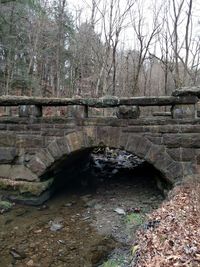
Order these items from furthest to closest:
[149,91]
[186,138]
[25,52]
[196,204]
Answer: [149,91], [25,52], [186,138], [196,204]

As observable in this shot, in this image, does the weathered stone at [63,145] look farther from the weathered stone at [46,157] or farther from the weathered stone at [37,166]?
the weathered stone at [37,166]

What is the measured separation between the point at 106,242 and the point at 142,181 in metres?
3.57

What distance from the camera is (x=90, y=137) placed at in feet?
20.7

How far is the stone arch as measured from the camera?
593 cm

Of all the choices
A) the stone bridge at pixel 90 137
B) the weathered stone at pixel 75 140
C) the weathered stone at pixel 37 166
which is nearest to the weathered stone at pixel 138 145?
the stone bridge at pixel 90 137

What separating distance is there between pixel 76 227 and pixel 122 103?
241 cm

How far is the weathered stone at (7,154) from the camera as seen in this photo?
6.86 meters

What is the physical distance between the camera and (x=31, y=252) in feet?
15.4

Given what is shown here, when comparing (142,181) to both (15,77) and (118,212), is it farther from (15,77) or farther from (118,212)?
(15,77)

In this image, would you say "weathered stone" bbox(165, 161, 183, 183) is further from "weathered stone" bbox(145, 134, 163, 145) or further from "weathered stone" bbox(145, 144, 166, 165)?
"weathered stone" bbox(145, 134, 163, 145)

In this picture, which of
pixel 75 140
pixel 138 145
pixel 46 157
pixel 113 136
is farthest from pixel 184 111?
pixel 46 157

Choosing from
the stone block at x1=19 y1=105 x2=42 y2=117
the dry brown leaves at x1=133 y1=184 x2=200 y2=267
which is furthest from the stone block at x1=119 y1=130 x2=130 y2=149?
the stone block at x1=19 y1=105 x2=42 y2=117

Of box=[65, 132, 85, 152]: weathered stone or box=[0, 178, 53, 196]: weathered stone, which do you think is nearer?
box=[65, 132, 85, 152]: weathered stone

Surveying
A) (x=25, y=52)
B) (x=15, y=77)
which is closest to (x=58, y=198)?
(x=15, y=77)
